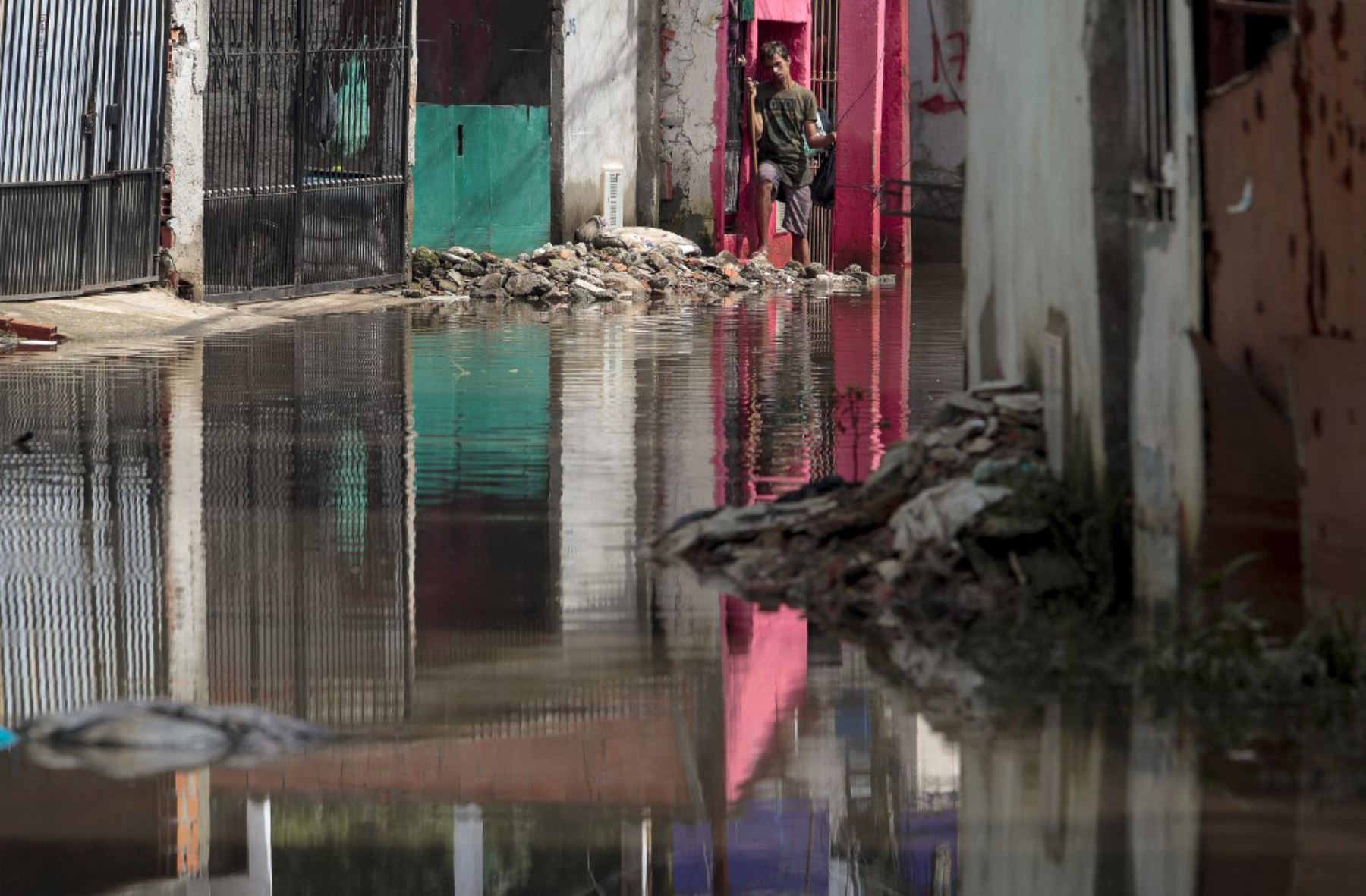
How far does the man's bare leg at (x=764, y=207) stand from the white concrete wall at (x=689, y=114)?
460mm

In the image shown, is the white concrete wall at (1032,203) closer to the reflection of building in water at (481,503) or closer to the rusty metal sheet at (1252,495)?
the rusty metal sheet at (1252,495)

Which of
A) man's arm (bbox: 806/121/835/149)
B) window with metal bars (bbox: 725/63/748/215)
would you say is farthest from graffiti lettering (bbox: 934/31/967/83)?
man's arm (bbox: 806/121/835/149)

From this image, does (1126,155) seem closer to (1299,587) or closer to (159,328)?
(1299,587)

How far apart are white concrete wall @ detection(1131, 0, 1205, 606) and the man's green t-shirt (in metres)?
16.7

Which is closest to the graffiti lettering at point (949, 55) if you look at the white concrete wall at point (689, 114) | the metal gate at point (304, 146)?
the white concrete wall at point (689, 114)

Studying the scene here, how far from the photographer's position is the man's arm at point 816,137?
23.2 meters

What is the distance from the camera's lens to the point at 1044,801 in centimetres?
505

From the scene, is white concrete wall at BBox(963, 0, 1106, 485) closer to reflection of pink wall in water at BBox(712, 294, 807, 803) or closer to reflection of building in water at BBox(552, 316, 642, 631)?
reflection of pink wall in water at BBox(712, 294, 807, 803)

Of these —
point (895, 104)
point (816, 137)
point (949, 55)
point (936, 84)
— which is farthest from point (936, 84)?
point (816, 137)

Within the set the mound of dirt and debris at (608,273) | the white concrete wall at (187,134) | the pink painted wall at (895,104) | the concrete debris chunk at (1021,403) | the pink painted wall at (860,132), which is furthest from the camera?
the pink painted wall at (895,104)

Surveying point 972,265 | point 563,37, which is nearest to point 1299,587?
point 972,265

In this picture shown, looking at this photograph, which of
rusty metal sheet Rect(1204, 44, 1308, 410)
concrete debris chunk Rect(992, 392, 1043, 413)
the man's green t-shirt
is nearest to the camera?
rusty metal sheet Rect(1204, 44, 1308, 410)

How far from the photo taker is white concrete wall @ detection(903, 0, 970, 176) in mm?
26750

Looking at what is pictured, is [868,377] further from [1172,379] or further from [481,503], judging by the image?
[1172,379]
